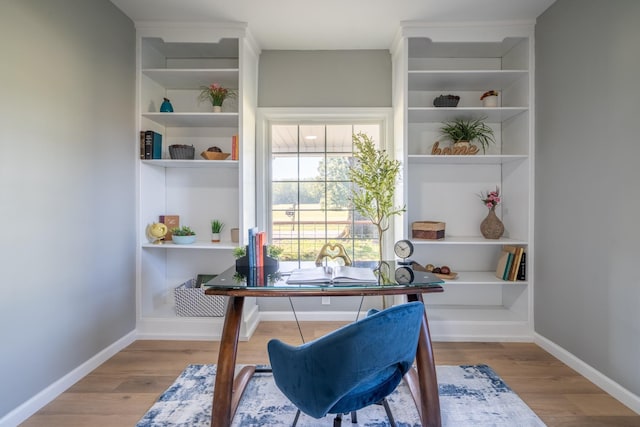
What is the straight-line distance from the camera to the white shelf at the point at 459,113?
8.84ft

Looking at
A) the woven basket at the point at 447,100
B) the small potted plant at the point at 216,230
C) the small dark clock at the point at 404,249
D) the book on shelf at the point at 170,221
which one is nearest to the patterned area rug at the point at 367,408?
the small dark clock at the point at 404,249

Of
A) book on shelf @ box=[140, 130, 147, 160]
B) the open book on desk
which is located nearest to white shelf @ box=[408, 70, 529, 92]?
the open book on desk

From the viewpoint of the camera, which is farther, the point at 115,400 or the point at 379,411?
the point at 115,400

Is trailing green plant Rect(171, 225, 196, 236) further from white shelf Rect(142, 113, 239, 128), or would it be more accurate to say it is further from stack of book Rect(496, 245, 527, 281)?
stack of book Rect(496, 245, 527, 281)

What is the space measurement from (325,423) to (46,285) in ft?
5.87

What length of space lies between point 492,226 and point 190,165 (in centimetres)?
282

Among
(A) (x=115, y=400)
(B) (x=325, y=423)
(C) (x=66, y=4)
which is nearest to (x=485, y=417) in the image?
(B) (x=325, y=423)

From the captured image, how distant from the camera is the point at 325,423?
170 centimetres

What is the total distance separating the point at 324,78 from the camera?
10.2 ft

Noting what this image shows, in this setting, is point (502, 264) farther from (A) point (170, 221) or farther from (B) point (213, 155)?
(A) point (170, 221)

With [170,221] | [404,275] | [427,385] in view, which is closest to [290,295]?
[404,275]

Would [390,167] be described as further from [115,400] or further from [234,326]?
[115,400]

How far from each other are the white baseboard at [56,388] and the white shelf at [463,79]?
3.26m

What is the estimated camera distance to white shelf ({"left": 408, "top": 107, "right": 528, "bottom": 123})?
269 cm
